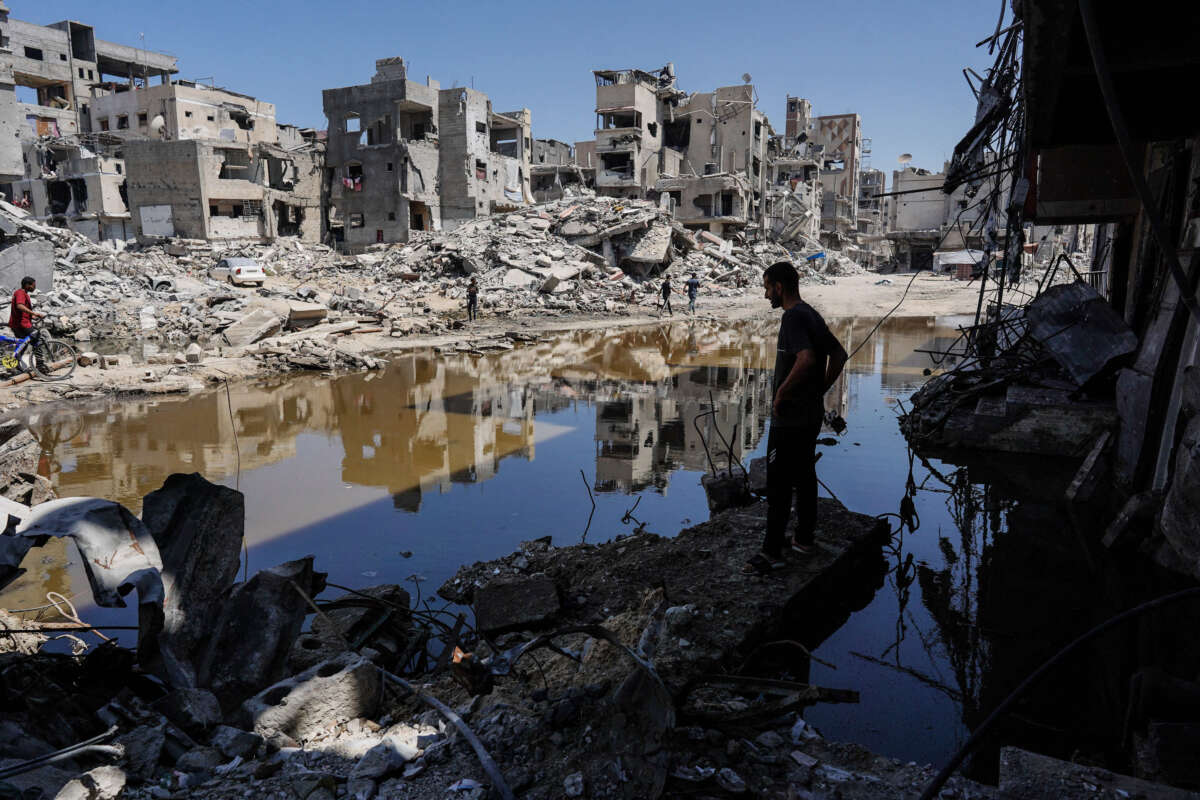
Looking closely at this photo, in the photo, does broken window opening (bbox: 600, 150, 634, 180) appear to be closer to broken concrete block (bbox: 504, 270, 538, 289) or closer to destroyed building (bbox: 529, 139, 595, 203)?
destroyed building (bbox: 529, 139, 595, 203)

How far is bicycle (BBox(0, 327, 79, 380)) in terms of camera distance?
11.7m

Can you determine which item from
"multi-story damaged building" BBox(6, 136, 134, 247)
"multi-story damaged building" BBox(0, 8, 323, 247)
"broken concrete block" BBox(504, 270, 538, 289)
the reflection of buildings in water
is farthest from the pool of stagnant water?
"multi-story damaged building" BBox(6, 136, 134, 247)

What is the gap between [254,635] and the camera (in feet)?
10.8

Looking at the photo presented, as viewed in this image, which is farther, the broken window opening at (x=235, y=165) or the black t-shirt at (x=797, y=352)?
the broken window opening at (x=235, y=165)

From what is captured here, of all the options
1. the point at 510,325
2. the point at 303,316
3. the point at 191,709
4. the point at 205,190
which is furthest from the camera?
the point at 205,190

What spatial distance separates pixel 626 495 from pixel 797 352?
3212 mm

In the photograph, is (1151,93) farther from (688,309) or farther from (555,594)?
(688,309)

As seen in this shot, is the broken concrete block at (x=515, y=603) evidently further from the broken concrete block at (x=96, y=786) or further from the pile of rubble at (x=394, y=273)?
the pile of rubble at (x=394, y=273)

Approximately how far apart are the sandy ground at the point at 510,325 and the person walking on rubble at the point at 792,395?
292 inches

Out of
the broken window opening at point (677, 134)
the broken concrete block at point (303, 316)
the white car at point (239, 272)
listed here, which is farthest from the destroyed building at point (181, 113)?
the broken concrete block at point (303, 316)

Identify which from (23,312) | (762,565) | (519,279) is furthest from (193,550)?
(519,279)

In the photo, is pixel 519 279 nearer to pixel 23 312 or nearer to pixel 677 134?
pixel 23 312

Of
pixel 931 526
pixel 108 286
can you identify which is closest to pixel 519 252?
pixel 108 286

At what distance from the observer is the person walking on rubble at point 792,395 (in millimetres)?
3951
